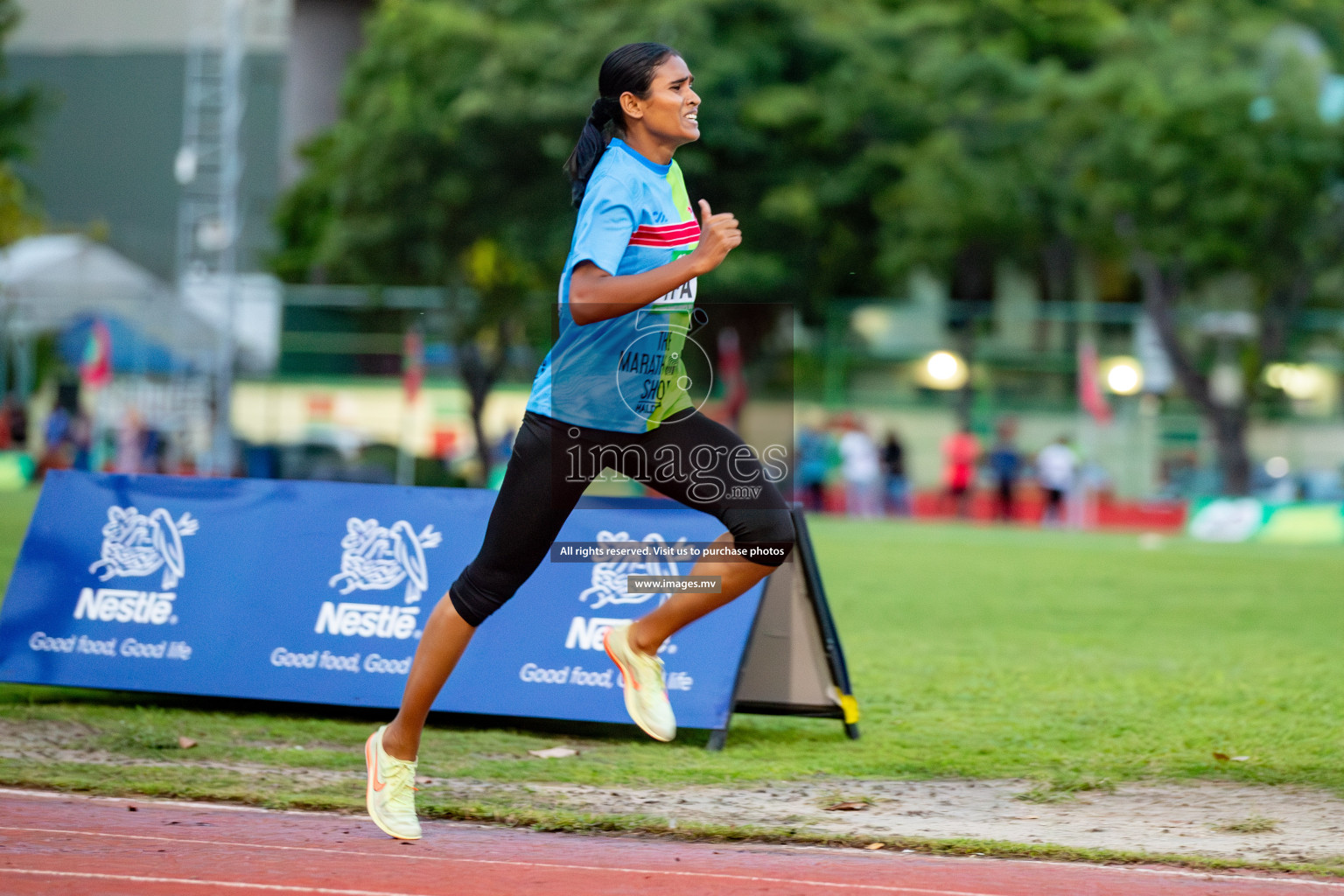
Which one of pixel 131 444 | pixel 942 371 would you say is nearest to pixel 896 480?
pixel 942 371

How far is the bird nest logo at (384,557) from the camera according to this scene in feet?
21.9

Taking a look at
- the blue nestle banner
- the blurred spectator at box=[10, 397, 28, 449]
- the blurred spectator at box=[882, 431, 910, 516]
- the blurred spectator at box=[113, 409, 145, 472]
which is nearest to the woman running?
the blue nestle banner

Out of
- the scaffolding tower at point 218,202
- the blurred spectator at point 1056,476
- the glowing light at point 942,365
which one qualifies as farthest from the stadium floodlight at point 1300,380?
the scaffolding tower at point 218,202

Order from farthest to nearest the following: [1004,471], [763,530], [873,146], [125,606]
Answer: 1. [873,146]
2. [1004,471]
3. [125,606]
4. [763,530]

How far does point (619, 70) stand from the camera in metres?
4.64

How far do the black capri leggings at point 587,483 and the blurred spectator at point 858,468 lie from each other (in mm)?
25042

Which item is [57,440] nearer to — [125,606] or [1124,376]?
[1124,376]

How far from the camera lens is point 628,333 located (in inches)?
177

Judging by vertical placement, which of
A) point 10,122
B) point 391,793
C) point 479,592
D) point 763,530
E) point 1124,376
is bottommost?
point 391,793

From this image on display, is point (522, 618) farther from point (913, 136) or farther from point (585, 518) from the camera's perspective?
point (913, 136)

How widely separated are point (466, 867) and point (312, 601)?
2692mm

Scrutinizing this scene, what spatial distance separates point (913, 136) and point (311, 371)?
16776 mm

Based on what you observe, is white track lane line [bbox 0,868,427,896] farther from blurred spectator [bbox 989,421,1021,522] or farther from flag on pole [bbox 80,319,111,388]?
blurred spectator [bbox 989,421,1021,522]

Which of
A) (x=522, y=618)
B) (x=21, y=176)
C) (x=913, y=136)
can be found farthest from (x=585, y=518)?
(x=21, y=176)
